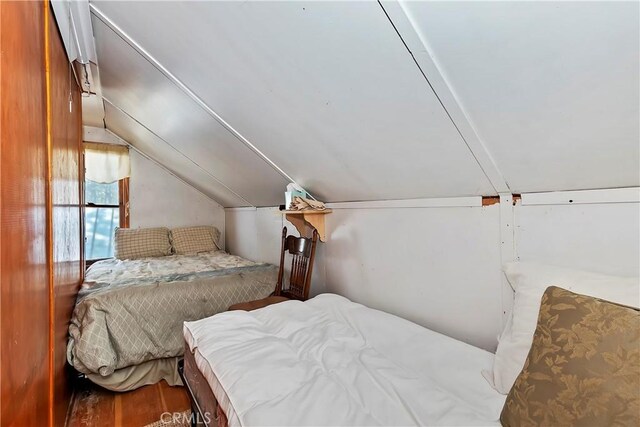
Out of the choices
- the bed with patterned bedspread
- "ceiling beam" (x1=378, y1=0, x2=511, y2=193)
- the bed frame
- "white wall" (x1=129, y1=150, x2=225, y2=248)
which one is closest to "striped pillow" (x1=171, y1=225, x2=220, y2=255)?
"white wall" (x1=129, y1=150, x2=225, y2=248)

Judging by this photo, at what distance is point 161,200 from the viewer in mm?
3889

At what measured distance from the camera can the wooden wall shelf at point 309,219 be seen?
2084mm

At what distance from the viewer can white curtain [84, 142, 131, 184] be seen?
3.43 m

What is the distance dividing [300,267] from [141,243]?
2.14 metres

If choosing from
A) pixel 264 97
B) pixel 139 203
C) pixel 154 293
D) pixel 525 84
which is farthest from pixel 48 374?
pixel 139 203

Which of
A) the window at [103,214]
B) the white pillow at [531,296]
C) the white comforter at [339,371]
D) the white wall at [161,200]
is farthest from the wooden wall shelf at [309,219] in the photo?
the window at [103,214]

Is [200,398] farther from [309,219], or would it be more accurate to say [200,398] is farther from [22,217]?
[309,219]

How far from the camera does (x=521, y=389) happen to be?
2.30ft

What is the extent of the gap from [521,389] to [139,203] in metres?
4.15

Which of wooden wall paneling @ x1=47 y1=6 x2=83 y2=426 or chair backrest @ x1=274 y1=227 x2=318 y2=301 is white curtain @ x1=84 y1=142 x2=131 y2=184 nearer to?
wooden wall paneling @ x1=47 y1=6 x2=83 y2=426

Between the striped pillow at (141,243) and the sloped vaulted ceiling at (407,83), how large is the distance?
204 centimetres

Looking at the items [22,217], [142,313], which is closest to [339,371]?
[22,217]

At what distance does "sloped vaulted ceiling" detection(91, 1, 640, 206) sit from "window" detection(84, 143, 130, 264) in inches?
82.2

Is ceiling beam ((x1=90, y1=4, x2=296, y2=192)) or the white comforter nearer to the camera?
the white comforter
